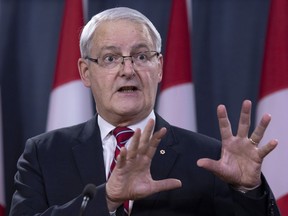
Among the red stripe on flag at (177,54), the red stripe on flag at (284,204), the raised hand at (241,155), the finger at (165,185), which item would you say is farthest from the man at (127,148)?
the red stripe on flag at (284,204)

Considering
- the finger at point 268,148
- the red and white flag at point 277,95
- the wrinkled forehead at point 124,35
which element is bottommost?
the red and white flag at point 277,95

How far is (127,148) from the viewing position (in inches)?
73.9

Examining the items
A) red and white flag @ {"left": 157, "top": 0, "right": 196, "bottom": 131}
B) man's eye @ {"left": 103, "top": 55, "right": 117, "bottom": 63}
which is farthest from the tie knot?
red and white flag @ {"left": 157, "top": 0, "right": 196, "bottom": 131}

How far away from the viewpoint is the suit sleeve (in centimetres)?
178

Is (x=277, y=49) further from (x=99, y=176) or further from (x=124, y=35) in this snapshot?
(x=99, y=176)

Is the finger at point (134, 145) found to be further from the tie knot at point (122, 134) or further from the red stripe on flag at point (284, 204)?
the red stripe on flag at point (284, 204)

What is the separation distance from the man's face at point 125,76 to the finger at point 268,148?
16.7 inches

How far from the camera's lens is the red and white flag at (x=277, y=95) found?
9.03 ft

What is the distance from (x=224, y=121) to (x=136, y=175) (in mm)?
259

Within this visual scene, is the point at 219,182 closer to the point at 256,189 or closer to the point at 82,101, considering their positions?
the point at 256,189

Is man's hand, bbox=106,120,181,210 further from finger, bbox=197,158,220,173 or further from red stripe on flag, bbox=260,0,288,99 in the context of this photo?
red stripe on flag, bbox=260,0,288,99

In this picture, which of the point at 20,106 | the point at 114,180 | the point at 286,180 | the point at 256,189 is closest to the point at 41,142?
the point at 114,180

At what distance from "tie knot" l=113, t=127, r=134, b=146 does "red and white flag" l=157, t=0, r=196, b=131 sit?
73 cm

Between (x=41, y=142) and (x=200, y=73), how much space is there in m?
1.03
